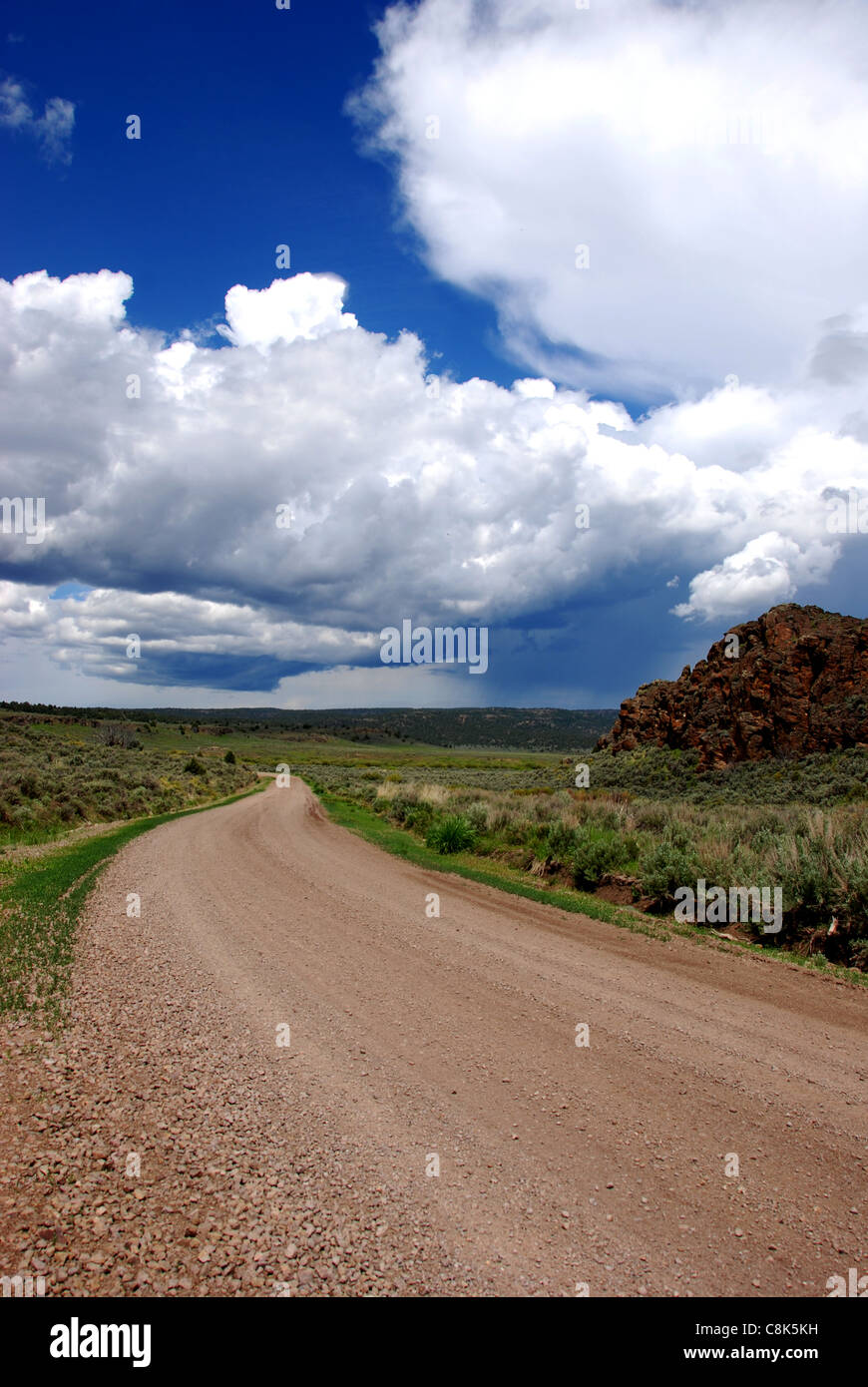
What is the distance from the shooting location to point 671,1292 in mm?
3195

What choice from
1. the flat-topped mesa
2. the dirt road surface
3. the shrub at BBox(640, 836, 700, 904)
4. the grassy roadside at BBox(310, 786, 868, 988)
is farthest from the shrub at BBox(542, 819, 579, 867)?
the flat-topped mesa

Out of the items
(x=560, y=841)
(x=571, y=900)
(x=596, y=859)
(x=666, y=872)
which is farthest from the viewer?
(x=560, y=841)

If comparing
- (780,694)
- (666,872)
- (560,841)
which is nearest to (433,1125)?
(666,872)

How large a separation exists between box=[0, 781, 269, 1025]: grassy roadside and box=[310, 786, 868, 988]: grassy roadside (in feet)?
24.1

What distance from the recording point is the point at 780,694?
119 ft

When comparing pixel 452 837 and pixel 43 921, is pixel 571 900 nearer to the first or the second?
pixel 452 837

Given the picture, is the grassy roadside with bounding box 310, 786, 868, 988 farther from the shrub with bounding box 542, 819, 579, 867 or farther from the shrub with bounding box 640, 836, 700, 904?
the shrub with bounding box 542, 819, 579, 867

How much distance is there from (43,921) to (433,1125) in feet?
22.8

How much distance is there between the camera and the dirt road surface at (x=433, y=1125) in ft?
10.9

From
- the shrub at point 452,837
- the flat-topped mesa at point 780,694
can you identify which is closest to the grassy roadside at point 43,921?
the shrub at point 452,837

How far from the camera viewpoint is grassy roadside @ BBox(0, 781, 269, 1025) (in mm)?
6543
